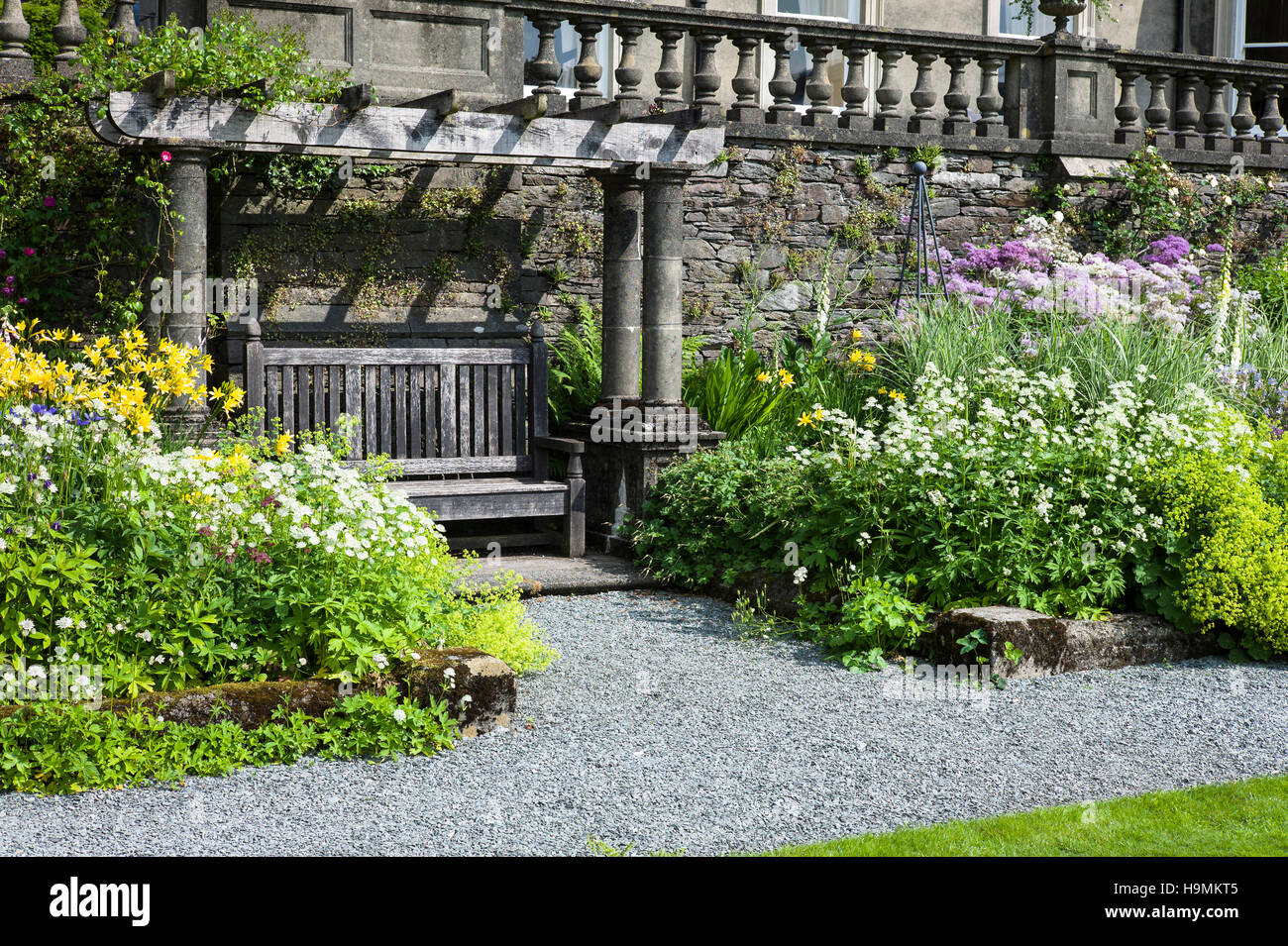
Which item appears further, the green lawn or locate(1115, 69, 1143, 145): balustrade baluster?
locate(1115, 69, 1143, 145): balustrade baluster

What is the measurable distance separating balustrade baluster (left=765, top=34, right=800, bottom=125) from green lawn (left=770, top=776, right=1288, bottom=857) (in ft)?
22.1

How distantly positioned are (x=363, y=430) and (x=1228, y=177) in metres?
7.95

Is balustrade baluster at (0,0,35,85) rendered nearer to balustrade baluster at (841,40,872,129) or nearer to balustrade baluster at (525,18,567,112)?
balustrade baluster at (525,18,567,112)

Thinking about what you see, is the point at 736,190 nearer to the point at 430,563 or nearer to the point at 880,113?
the point at 880,113

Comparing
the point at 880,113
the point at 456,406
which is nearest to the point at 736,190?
the point at 880,113

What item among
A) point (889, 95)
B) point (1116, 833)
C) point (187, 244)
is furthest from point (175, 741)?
point (889, 95)

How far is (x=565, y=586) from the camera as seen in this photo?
7.46m

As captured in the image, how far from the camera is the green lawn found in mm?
3992

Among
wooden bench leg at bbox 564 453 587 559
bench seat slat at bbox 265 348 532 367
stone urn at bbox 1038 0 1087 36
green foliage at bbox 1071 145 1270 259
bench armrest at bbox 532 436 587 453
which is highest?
stone urn at bbox 1038 0 1087 36

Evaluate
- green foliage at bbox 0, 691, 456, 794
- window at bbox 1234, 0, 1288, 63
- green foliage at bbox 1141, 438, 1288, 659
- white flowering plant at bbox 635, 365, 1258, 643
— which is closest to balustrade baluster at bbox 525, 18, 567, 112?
white flowering plant at bbox 635, 365, 1258, 643

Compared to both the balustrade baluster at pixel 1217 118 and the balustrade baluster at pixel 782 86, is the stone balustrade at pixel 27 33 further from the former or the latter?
the balustrade baluster at pixel 1217 118

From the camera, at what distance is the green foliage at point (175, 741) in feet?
14.1

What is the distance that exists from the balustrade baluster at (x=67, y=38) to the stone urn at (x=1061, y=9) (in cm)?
724

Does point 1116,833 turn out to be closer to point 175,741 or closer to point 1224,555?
point 1224,555
